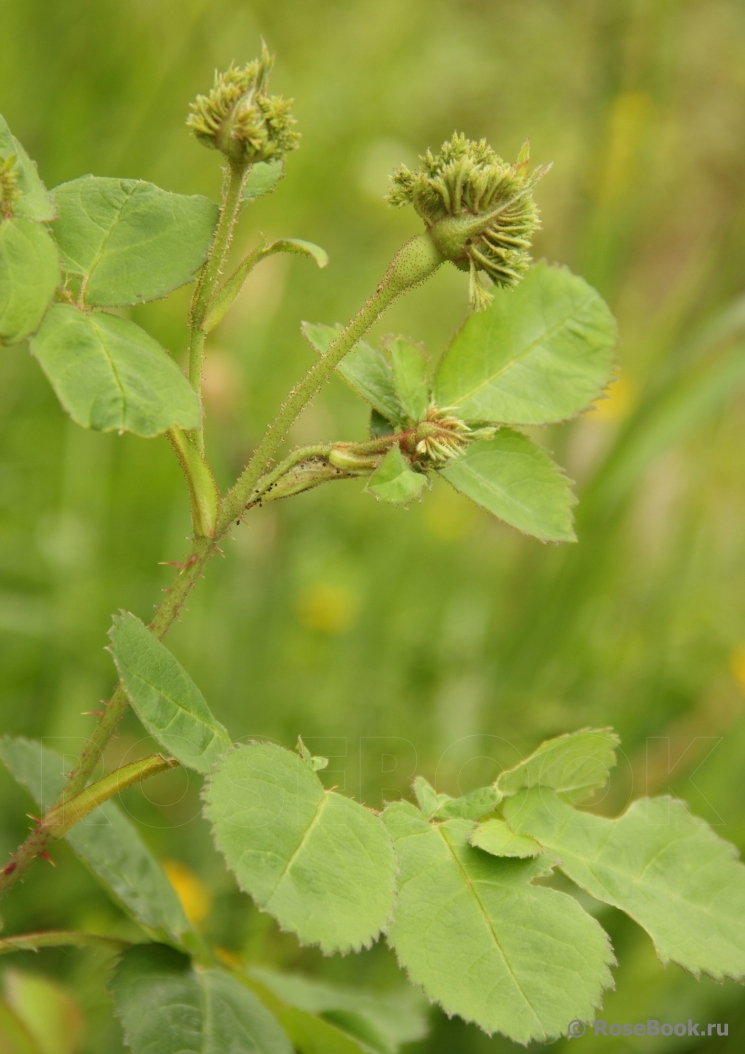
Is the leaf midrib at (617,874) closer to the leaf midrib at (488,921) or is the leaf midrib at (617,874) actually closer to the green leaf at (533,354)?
the leaf midrib at (488,921)

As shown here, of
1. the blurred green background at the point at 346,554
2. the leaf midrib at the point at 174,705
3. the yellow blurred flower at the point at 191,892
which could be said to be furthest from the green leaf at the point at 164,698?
the yellow blurred flower at the point at 191,892

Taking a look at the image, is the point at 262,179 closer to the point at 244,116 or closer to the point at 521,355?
the point at 244,116

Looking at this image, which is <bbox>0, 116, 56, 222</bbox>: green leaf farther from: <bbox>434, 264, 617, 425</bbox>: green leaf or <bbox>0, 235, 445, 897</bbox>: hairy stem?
<bbox>434, 264, 617, 425</bbox>: green leaf

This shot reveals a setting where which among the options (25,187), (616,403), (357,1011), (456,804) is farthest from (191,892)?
(616,403)

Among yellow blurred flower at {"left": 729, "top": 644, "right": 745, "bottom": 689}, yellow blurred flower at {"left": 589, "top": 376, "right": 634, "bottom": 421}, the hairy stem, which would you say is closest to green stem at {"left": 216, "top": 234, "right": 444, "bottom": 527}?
the hairy stem

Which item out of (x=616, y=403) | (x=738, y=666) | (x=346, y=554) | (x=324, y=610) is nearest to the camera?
(x=738, y=666)

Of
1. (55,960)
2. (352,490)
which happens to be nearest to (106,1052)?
(55,960)
